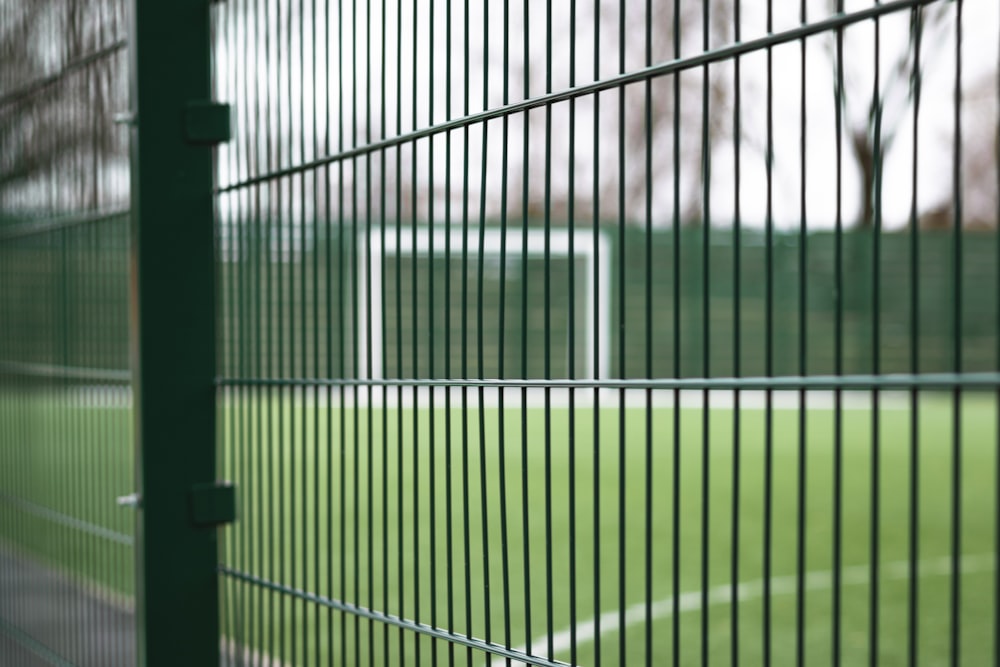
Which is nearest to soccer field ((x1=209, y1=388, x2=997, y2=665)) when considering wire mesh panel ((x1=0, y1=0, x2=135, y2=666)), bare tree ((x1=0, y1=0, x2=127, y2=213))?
wire mesh panel ((x1=0, y1=0, x2=135, y2=666))

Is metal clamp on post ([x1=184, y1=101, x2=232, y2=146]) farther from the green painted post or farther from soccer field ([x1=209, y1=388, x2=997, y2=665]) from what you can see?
soccer field ([x1=209, y1=388, x2=997, y2=665])

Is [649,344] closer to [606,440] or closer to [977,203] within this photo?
[606,440]

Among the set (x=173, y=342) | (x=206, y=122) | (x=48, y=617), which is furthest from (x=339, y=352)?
(x=48, y=617)

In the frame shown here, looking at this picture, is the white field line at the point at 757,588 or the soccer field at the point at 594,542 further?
the white field line at the point at 757,588

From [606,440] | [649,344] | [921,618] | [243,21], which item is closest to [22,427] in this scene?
[243,21]

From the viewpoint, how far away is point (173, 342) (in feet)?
7.73

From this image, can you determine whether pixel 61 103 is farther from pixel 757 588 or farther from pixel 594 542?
pixel 757 588

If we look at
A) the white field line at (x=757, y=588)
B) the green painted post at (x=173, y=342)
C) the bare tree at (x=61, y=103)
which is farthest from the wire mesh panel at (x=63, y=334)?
the white field line at (x=757, y=588)

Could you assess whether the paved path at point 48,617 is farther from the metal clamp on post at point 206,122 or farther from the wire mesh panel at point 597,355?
the metal clamp on post at point 206,122

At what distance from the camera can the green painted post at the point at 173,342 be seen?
7.66ft

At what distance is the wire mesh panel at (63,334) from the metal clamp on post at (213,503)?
0.49 meters

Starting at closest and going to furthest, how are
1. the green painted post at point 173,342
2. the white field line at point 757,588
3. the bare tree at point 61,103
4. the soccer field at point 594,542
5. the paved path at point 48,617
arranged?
1. the soccer field at point 594,542
2. the green painted post at point 173,342
3. the bare tree at point 61,103
4. the paved path at point 48,617
5. the white field line at point 757,588

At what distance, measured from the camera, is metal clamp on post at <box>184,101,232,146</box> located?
236 centimetres

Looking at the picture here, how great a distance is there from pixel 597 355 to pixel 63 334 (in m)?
2.21
